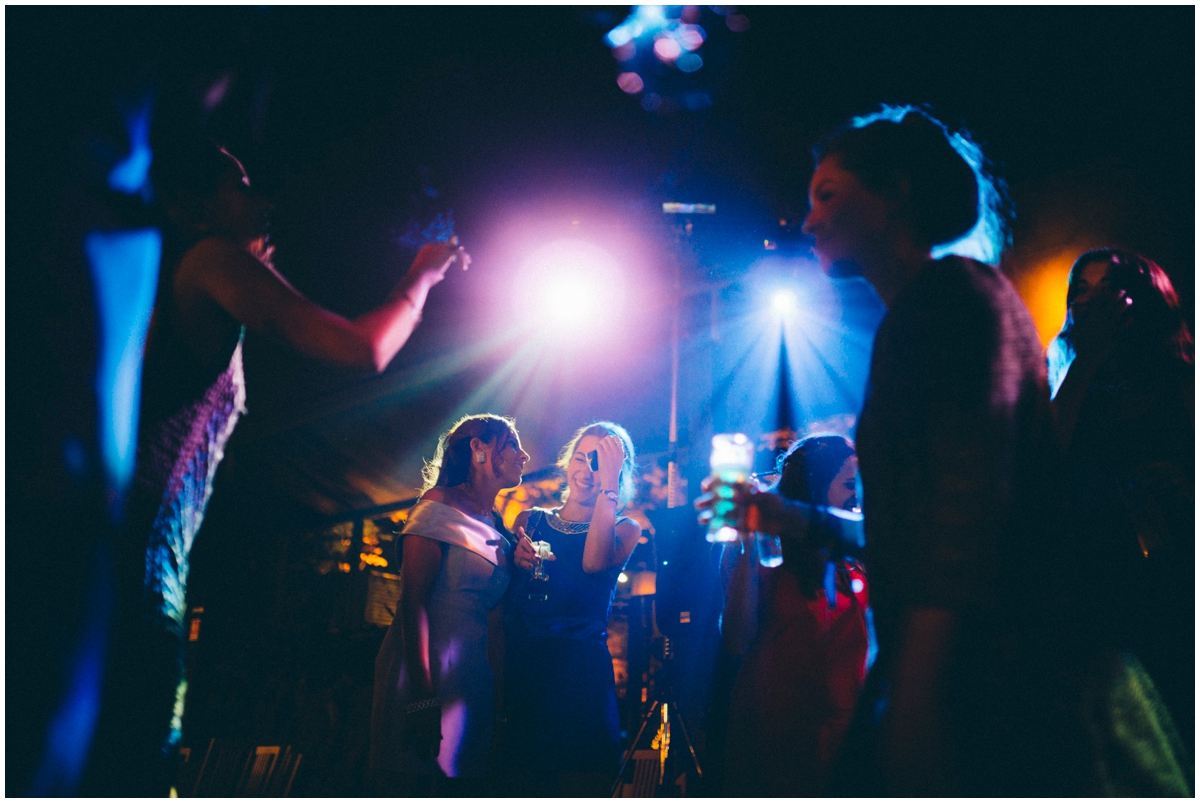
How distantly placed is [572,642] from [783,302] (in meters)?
4.30

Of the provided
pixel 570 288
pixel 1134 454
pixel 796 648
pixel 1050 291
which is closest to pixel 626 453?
pixel 796 648

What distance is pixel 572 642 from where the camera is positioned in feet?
8.94

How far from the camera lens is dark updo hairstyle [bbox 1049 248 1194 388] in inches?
73.4

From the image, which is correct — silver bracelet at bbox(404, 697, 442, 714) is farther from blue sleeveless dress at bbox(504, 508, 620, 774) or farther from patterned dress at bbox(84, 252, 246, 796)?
→ patterned dress at bbox(84, 252, 246, 796)

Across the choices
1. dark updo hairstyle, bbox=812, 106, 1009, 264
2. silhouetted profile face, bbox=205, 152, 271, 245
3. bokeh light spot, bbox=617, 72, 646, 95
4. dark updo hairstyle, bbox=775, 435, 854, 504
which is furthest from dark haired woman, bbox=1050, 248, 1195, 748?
bokeh light spot, bbox=617, 72, 646, 95

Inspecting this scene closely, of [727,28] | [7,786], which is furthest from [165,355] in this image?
[727,28]

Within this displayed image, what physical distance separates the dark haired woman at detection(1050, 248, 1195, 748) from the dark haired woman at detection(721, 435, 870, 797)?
685 millimetres

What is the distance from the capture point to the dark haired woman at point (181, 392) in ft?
3.54

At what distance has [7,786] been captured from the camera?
2.98 feet

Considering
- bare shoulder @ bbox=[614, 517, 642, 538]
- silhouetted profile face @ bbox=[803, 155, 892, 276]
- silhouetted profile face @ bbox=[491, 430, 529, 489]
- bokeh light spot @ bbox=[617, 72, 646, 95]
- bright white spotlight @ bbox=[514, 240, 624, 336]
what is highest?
bokeh light spot @ bbox=[617, 72, 646, 95]

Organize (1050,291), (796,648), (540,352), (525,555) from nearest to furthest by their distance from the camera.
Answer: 1. (796,648)
2. (525,555)
3. (1050,291)
4. (540,352)

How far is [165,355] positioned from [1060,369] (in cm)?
259

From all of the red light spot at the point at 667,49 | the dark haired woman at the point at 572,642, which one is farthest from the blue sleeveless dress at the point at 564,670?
the red light spot at the point at 667,49

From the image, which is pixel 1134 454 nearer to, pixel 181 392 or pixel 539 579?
pixel 539 579
